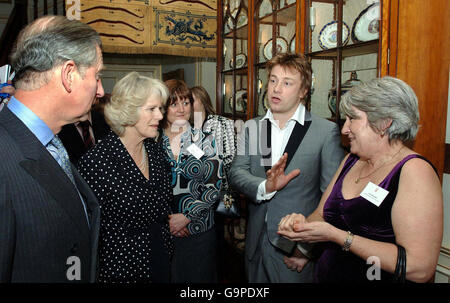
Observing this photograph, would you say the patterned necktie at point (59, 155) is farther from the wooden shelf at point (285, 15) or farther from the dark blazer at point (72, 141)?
the wooden shelf at point (285, 15)

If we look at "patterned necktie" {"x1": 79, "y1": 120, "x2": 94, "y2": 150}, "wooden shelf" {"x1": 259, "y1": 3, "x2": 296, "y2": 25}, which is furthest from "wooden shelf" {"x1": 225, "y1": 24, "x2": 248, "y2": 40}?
"patterned necktie" {"x1": 79, "y1": 120, "x2": 94, "y2": 150}

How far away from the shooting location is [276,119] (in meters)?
2.02

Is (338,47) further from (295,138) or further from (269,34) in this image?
(269,34)

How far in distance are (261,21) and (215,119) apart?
2.93 ft

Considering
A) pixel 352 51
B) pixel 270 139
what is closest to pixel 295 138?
pixel 270 139

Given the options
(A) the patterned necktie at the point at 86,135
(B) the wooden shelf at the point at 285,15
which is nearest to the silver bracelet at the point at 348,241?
(B) the wooden shelf at the point at 285,15

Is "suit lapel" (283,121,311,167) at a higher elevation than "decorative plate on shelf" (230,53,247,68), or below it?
below

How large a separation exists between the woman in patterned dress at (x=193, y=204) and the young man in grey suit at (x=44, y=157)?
3.57ft

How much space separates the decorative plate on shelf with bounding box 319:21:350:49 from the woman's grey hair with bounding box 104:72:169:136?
1078 millimetres

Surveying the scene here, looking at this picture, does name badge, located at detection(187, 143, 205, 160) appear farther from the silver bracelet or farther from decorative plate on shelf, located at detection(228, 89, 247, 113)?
the silver bracelet

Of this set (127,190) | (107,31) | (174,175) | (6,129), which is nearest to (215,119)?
(174,175)

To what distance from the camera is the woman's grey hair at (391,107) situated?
4.21 ft

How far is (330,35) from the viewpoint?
6.72ft

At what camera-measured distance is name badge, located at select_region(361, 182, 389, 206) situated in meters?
1.27
